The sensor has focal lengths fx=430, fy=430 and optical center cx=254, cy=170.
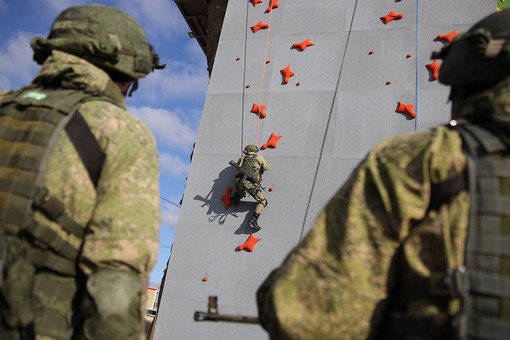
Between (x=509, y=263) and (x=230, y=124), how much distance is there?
5.98 m

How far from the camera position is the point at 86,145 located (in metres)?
1.64

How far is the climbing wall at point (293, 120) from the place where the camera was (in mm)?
5969

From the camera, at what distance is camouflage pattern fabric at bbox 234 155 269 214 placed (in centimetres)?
602

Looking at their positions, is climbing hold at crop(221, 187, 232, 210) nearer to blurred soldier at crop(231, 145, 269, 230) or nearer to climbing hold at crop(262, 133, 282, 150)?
blurred soldier at crop(231, 145, 269, 230)

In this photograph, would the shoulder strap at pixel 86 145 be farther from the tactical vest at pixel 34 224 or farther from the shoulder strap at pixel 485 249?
the shoulder strap at pixel 485 249

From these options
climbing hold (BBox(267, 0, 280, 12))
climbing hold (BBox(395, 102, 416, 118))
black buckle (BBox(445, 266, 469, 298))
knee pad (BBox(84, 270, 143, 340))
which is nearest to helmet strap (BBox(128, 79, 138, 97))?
knee pad (BBox(84, 270, 143, 340))

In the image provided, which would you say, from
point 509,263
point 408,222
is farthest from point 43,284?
point 509,263

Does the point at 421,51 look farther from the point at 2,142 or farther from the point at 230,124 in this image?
the point at 2,142

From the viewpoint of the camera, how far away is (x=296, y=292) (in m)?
1.28

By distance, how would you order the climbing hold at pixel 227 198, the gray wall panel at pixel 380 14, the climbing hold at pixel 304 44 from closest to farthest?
the climbing hold at pixel 227 198
the gray wall panel at pixel 380 14
the climbing hold at pixel 304 44

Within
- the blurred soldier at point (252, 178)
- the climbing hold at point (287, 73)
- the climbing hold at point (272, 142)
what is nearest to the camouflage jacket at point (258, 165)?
the blurred soldier at point (252, 178)

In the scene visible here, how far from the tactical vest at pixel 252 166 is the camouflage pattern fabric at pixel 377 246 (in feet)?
15.5

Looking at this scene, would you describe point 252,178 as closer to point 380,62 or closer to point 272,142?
point 272,142

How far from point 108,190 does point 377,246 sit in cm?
98
